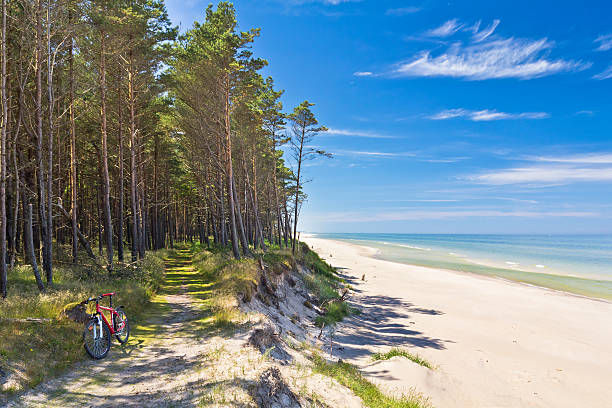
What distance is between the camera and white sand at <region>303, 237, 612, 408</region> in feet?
28.6

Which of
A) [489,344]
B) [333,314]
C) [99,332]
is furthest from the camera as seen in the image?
[333,314]

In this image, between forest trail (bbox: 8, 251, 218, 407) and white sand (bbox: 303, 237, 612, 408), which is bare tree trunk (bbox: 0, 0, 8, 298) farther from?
white sand (bbox: 303, 237, 612, 408)

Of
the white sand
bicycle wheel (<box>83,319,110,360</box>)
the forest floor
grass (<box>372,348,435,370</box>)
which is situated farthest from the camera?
grass (<box>372,348,435,370</box>)

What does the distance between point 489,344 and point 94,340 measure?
14.5 metres

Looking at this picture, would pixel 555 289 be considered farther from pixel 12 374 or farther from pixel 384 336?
pixel 12 374

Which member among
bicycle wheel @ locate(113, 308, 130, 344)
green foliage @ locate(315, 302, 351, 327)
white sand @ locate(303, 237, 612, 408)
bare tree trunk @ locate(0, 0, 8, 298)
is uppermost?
bare tree trunk @ locate(0, 0, 8, 298)

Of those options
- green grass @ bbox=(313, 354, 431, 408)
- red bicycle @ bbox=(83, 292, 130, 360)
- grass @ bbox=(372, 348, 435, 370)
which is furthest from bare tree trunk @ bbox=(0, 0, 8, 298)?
grass @ bbox=(372, 348, 435, 370)

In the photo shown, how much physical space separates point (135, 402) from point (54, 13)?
11.9 m

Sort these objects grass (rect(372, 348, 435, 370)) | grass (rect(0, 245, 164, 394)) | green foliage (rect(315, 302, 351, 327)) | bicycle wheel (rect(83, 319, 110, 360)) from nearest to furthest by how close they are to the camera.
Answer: grass (rect(0, 245, 164, 394)), bicycle wheel (rect(83, 319, 110, 360)), grass (rect(372, 348, 435, 370)), green foliage (rect(315, 302, 351, 327))

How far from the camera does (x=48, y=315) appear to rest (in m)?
7.50

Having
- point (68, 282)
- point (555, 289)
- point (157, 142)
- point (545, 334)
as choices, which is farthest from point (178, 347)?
point (555, 289)

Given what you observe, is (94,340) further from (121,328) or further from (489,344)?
(489,344)

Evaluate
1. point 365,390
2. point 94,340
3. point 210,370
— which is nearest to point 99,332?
point 94,340

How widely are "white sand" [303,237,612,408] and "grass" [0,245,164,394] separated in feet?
25.4
